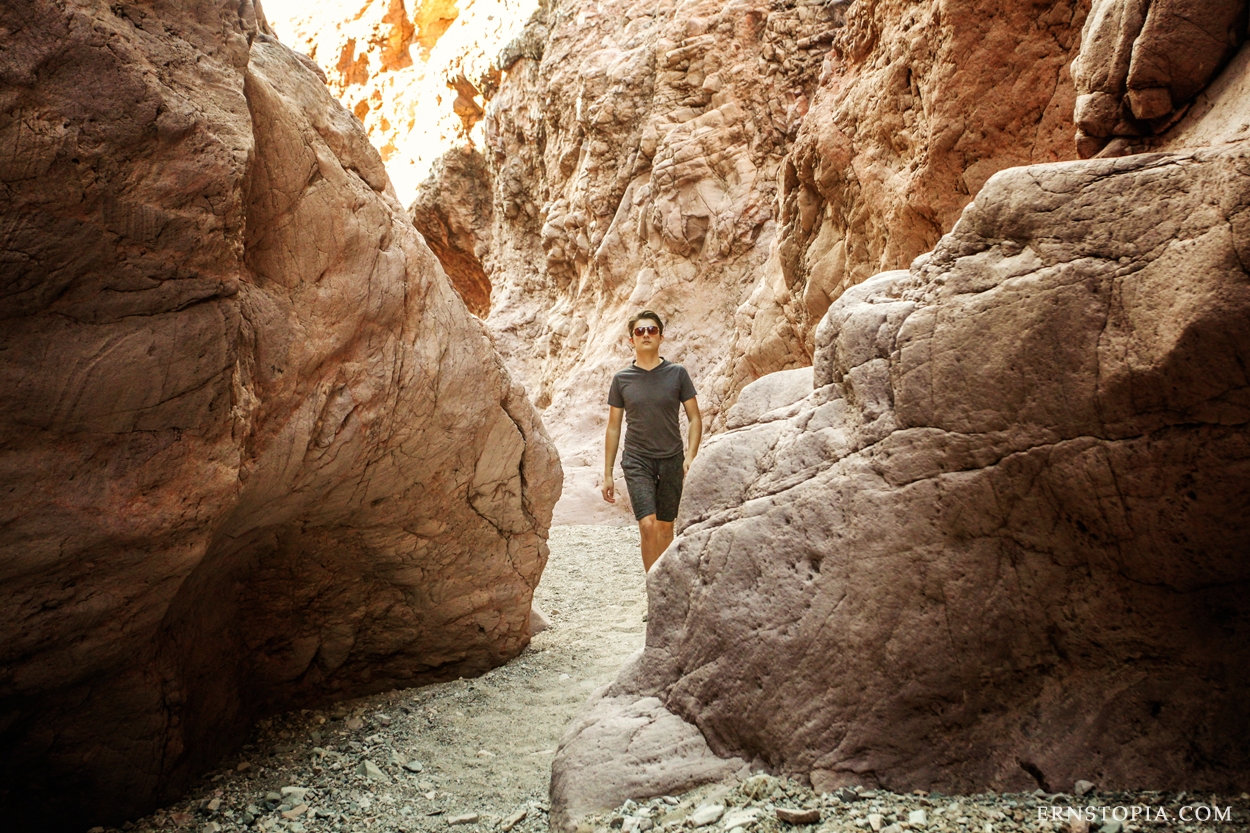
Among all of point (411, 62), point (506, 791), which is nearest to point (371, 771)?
point (506, 791)

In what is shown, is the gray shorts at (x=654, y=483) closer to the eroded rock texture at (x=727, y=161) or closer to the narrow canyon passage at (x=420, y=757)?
the narrow canyon passage at (x=420, y=757)

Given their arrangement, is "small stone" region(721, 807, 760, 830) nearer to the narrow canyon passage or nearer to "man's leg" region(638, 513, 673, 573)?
the narrow canyon passage

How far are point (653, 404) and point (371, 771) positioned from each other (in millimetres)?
2520

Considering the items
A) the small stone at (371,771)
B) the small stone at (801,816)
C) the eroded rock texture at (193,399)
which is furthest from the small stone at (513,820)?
the eroded rock texture at (193,399)

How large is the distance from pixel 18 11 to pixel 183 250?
689 millimetres

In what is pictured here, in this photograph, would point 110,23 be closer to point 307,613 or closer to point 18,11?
point 18,11

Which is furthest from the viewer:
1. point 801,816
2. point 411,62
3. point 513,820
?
point 411,62

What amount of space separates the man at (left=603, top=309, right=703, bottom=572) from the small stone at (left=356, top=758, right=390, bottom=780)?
204cm

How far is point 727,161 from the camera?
1049cm

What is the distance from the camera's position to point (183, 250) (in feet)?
7.73

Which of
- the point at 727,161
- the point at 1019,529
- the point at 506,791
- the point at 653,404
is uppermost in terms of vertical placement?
the point at 727,161

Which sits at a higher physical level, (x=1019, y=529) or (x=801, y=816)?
(x=1019, y=529)

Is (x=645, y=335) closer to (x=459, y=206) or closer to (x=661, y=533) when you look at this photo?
(x=661, y=533)

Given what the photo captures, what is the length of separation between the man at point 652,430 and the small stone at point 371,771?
204 cm
